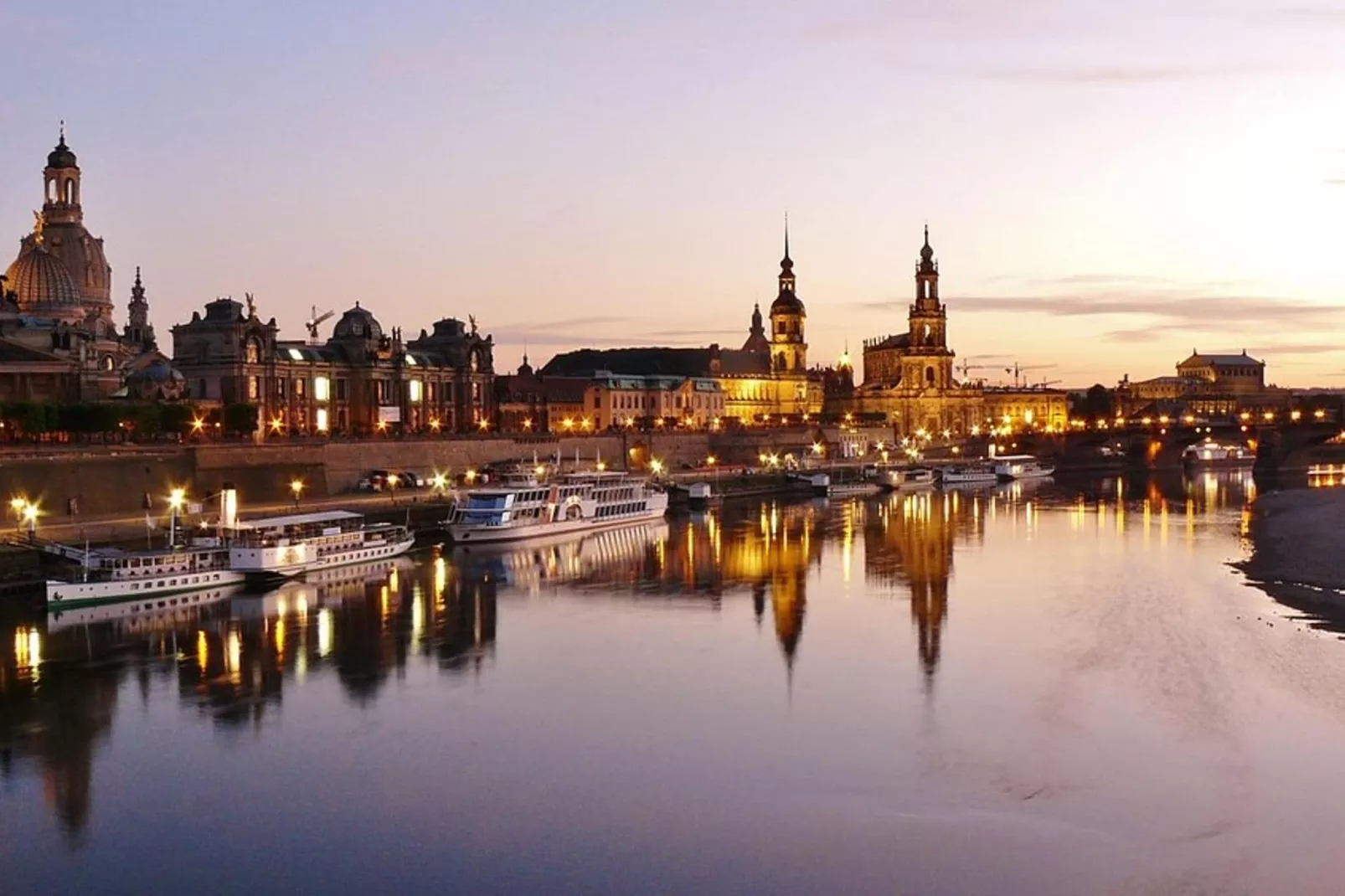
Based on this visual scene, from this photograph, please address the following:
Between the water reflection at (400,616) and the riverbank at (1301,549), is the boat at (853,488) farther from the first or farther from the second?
the riverbank at (1301,549)

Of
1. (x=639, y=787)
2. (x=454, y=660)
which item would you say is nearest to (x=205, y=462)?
(x=454, y=660)

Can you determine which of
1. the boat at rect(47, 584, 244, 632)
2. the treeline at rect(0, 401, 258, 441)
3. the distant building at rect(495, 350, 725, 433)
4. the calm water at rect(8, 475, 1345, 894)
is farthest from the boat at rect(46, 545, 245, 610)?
the distant building at rect(495, 350, 725, 433)

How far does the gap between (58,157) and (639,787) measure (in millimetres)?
92186

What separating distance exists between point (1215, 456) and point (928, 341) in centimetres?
3361

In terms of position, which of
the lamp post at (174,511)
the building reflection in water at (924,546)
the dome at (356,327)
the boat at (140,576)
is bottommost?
the building reflection in water at (924,546)

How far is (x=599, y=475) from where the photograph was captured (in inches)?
2815

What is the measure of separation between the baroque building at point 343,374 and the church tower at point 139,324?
16067mm

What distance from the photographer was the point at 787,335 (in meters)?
154

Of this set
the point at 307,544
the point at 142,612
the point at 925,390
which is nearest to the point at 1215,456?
the point at 925,390

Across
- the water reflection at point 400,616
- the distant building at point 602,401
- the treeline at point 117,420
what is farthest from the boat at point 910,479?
the treeline at point 117,420

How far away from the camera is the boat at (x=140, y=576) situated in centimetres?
3859

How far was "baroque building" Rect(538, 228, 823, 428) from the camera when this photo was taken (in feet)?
417

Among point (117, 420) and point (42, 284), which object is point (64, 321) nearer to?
point (42, 284)

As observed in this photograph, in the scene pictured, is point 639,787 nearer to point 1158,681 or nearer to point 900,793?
point 900,793
